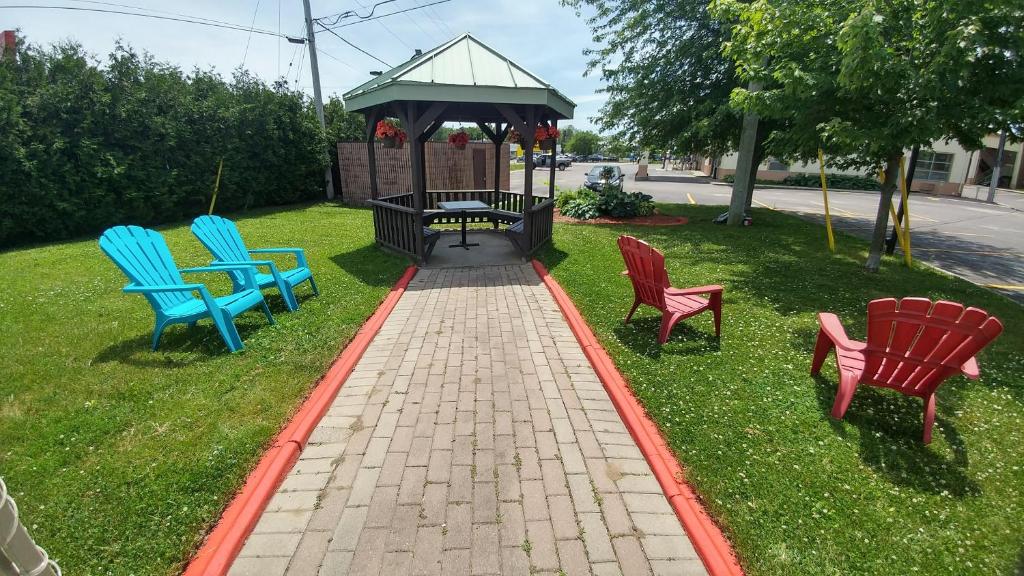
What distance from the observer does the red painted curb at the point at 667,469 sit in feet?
7.33

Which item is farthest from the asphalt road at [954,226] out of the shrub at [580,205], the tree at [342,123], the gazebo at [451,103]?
the tree at [342,123]

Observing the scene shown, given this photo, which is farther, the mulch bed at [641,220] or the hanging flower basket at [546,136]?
the mulch bed at [641,220]

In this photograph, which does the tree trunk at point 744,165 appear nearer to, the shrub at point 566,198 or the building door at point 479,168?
the shrub at point 566,198

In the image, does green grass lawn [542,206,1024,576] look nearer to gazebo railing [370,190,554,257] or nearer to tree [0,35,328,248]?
gazebo railing [370,190,554,257]

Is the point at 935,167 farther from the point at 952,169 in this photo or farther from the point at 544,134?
the point at 544,134

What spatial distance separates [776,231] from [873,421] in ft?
32.3

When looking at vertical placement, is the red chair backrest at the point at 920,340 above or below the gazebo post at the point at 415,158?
below

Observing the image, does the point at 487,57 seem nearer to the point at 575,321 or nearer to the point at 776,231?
the point at 575,321

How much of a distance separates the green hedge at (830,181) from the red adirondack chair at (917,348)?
91.0 feet

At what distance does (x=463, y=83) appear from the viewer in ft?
21.6

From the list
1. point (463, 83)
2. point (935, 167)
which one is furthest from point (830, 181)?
point (463, 83)

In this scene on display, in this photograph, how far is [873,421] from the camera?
131 inches

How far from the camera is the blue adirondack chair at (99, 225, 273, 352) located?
4068 mm

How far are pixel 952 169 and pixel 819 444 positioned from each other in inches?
1410
